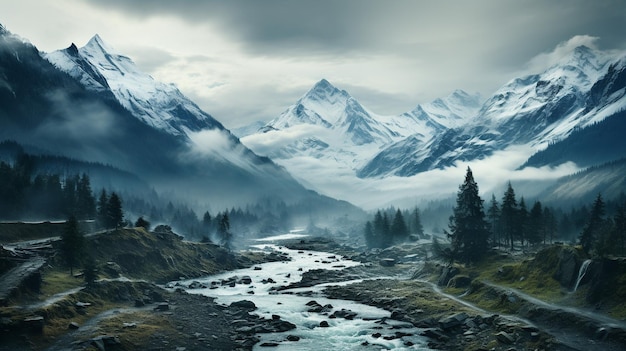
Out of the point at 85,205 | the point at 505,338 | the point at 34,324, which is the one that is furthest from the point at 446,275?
the point at 85,205

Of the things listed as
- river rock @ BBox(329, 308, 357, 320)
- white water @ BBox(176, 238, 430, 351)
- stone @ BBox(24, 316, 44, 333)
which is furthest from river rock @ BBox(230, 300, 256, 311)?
stone @ BBox(24, 316, 44, 333)

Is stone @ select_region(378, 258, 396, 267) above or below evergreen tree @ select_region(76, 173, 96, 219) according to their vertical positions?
below

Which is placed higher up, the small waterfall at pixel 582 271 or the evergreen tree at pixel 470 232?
the evergreen tree at pixel 470 232

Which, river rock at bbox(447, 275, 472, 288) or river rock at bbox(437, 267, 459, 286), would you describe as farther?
river rock at bbox(437, 267, 459, 286)

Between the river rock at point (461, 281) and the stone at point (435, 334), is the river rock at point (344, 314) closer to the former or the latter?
the stone at point (435, 334)

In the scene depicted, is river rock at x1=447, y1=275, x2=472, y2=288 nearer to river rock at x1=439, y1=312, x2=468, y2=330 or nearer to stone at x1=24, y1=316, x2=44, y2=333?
river rock at x1=439, y1=312, x2=468, y2=330

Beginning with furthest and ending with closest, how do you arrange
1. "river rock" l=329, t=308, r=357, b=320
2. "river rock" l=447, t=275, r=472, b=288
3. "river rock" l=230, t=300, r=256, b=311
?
1. "river rock" l=447, t=275, r=472, b=288
2. "river rock" l=230, t=300, r=256, b=311
3. "river rock" l=329, t=308, r=357, b=320

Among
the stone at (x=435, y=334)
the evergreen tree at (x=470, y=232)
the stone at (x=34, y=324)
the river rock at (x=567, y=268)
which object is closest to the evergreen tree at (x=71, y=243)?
the stone at (x=34, y=324)

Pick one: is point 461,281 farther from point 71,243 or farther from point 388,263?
point 71,243

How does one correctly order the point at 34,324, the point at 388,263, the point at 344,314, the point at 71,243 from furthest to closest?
the point at 388,263
the point at 71,243
the point at 344,314
the point at 34,324

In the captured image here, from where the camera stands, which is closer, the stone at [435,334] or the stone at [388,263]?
the stone at [435,334]

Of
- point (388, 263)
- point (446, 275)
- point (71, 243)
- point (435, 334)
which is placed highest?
point (71, 243)

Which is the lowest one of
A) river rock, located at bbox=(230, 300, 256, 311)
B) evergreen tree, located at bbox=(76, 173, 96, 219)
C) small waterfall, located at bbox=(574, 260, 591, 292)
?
river rock, located at bbox=(230, 300, 256, 311)

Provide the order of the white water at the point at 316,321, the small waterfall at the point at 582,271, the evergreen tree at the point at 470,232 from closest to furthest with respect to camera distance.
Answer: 1. the white water at the point at 316,321
2. the small waterfall at the point at 582,271
3. the evergreen tree at the point at 470,232
